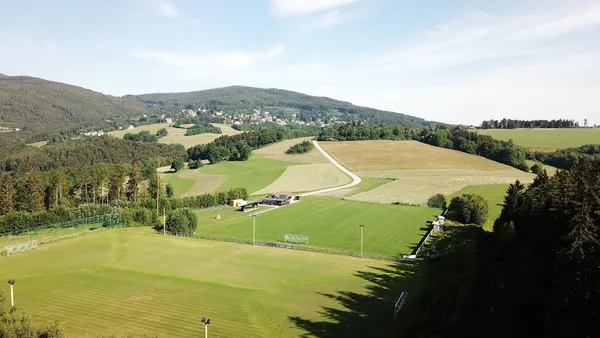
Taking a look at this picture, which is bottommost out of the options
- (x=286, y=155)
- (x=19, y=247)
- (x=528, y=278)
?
(x=19, y=247)

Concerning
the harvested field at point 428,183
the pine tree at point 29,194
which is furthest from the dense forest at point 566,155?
the pine tree at point 29,194

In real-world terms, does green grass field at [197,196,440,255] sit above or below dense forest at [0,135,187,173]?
below

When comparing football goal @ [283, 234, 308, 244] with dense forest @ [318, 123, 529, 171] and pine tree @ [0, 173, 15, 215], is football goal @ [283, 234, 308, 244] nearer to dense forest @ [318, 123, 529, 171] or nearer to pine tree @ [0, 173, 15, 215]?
pine tree @ [0, 173, 15, 215]

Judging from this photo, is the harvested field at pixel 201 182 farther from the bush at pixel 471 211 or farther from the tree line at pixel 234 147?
the bush at pixel 471 211

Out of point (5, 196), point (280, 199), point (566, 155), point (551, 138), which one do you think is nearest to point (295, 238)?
point (280, 199)

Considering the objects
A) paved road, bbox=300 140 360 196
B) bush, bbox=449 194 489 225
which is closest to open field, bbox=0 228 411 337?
bush, bbox=449 194 489 225

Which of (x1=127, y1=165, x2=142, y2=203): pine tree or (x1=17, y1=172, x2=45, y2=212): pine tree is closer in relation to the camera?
(x1=17, y1=172, x2=45, y2=212): pine tree

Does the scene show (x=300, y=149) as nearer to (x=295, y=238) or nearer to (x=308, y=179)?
(x=308, y=179)
